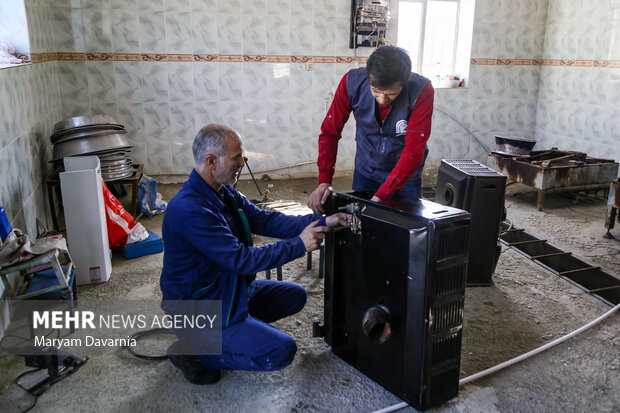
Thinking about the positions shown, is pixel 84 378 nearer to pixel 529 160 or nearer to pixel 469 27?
pixel 529 160

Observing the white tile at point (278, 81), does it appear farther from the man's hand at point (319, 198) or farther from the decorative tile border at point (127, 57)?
the man's hand at point (319, 198)

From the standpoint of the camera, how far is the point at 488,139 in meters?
6.78

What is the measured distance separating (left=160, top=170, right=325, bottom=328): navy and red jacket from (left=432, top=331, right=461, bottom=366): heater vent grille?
695mm

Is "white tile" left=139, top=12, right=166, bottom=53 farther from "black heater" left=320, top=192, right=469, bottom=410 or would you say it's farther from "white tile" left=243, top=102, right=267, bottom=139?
"black heater" left=320, top=192, right=469, bottom=410

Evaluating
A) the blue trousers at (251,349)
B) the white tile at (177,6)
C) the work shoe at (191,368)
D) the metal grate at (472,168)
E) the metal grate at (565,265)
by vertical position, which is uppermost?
the white tile at (177,6)

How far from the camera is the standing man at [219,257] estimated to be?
2.13 metres

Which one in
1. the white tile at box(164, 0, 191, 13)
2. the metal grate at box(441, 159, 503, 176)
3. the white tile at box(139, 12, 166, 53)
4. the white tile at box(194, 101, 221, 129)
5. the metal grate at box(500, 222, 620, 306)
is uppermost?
the white tile at box(164, 0, 191, 13)

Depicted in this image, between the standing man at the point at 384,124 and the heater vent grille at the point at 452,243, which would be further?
the standing man at the point at 384,124

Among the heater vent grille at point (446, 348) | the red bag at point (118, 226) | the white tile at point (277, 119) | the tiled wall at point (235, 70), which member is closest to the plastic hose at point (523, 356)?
the heater vent grille at point (446, 348)

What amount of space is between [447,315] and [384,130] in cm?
112

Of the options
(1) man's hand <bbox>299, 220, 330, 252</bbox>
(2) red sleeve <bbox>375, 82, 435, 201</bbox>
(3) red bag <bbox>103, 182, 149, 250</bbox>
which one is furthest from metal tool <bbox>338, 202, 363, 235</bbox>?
(3) red bag <bbox>103, 182, 149, 250</bbox>

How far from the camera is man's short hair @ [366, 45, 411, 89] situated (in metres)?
2.35

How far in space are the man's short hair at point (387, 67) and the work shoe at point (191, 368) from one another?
155 cm

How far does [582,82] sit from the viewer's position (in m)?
6.08
